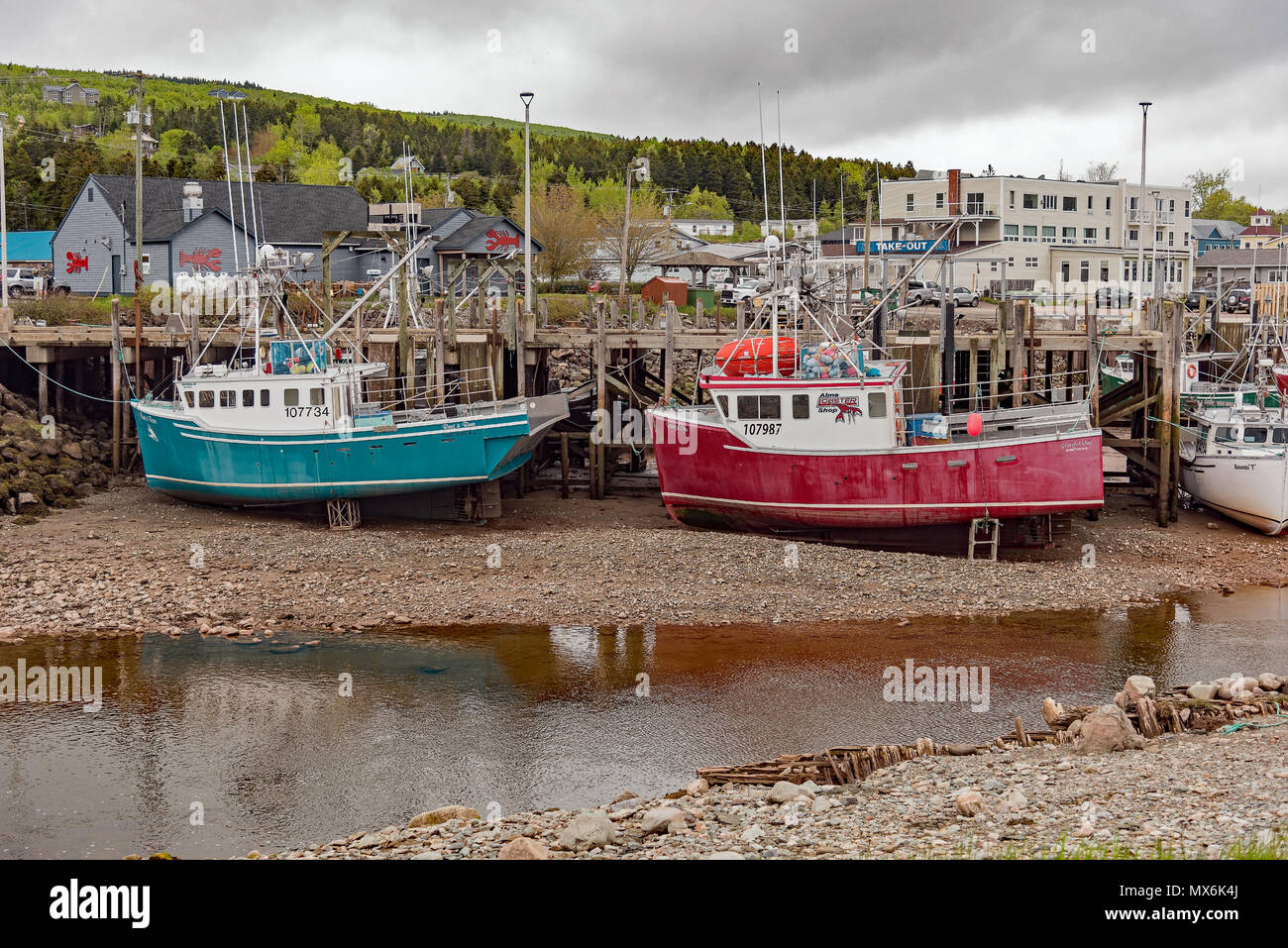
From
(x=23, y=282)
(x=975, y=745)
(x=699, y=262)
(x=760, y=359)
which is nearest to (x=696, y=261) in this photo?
(x=699, y=262)

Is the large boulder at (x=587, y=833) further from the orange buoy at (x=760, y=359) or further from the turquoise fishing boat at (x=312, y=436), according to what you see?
the turquoise fishing boat at (x=312, y=436)

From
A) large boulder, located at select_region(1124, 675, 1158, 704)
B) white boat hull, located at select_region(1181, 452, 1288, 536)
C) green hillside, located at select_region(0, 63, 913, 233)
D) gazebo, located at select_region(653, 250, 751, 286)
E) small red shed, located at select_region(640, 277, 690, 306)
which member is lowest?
Result: large boulder, located at select_region(1124, 675, 1158, 704)

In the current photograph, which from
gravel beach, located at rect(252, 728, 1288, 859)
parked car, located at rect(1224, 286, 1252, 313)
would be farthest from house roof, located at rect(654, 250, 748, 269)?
gravel beach, located at rect(252, 728, 1288, 859)

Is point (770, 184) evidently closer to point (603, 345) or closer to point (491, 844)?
point (603, 345)

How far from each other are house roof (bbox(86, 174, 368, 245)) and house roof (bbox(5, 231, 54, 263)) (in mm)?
4083

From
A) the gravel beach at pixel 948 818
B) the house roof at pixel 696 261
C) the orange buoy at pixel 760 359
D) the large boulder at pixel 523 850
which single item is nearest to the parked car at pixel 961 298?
the house roof at pixel 696 261

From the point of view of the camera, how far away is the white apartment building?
56906mm

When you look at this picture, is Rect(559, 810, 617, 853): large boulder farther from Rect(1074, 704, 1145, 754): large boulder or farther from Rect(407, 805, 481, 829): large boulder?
Rect(1074, 704, 1145, 754): large boulder

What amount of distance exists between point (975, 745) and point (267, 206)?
4443 cm

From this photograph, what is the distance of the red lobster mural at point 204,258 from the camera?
45938mm

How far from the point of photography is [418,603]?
805 inches

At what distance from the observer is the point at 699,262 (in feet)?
179

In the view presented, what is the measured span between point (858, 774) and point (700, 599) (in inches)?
306
